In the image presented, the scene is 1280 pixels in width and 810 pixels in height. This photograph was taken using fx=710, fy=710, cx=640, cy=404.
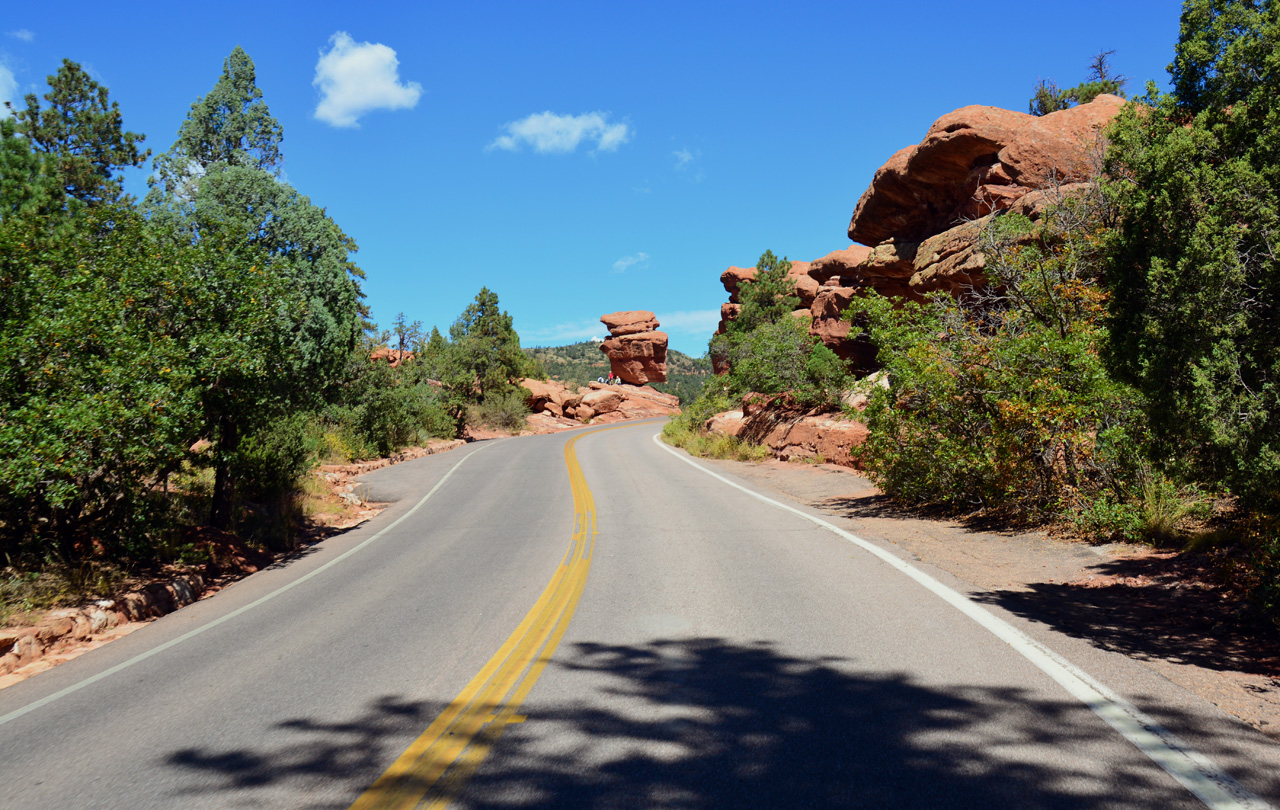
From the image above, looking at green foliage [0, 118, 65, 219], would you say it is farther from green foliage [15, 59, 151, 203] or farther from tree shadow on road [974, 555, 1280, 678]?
tree shadow on road [974, 555, 1280, 678]

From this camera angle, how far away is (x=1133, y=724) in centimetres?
355

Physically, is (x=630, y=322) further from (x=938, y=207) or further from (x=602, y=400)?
(x=938, y=207)

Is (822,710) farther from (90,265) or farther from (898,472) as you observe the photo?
(90,265)

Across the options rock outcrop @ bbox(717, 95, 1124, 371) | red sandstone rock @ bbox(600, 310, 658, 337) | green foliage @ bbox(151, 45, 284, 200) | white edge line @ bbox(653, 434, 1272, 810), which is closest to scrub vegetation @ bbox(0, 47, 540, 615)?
green foliage @ bbox(151, 45, 284, 200)

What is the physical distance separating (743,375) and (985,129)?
10.0 meters

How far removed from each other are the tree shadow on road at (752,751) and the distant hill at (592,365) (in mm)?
80286

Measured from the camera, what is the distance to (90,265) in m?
8.87

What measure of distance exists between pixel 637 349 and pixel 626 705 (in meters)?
78.3

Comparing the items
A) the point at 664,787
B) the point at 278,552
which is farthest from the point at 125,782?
the point at 278,552

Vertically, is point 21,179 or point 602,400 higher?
point 21,179

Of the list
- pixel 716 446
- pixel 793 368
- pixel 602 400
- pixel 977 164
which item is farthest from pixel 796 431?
pixel 602 400

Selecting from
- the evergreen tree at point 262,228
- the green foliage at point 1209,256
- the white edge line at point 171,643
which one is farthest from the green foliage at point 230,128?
the green foliage at point 1209,256

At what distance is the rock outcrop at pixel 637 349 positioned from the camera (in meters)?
82.1

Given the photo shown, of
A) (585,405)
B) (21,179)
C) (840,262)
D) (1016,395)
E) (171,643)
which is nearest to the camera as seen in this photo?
(171,643)
